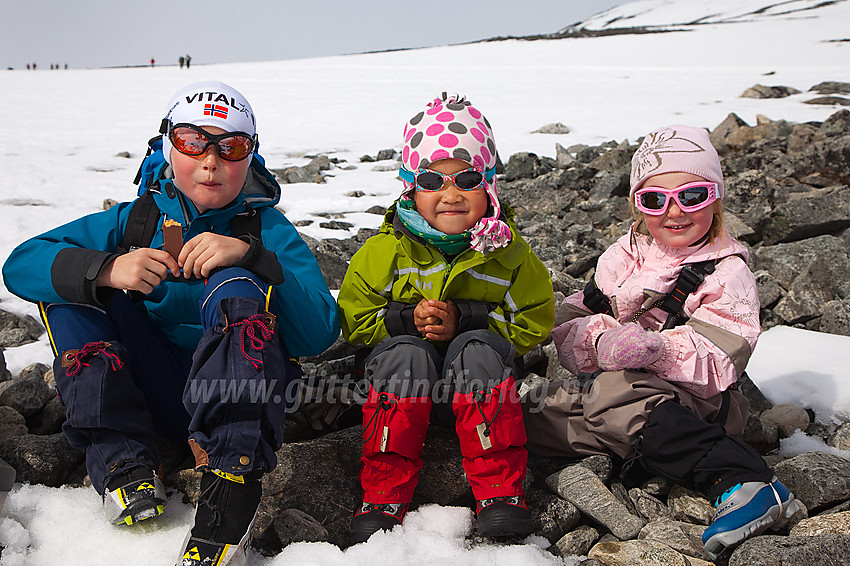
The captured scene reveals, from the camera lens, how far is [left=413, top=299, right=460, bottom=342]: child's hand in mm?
2643

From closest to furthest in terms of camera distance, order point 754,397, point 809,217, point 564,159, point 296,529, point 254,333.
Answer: point 254,333 → point 296,529 → point 754,397 → point 809,217 → point 564,159

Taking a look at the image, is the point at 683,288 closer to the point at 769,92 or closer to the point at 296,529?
the point at 296,529

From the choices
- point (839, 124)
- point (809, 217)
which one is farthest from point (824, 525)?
point (839, 124)

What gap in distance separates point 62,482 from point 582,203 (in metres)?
5.55

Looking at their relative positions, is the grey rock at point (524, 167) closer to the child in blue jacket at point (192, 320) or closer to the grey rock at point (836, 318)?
the grey rock at point (836, 318)

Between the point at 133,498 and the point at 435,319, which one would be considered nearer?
the point at 133,498

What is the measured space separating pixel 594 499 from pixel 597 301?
0.97 metres

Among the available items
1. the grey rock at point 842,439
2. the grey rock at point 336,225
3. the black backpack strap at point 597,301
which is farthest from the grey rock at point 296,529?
the grey rock at point 336,225

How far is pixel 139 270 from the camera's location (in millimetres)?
2227

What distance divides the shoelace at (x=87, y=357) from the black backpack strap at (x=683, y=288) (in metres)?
2.19

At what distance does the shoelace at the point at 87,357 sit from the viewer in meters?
2.33

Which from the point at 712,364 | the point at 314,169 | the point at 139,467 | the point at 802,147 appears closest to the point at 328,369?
the point at 139,467

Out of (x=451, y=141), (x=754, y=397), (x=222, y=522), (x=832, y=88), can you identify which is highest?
(x=451, y=141)

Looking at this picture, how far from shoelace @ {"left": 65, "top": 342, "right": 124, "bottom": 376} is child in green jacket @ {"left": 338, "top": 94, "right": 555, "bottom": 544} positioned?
0.88 metres
